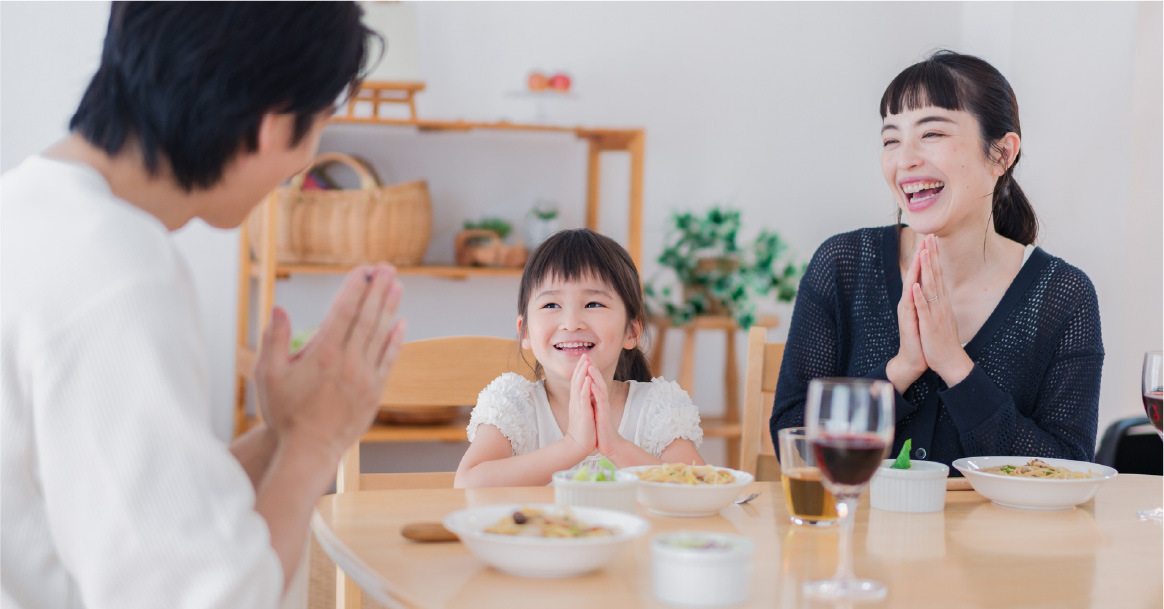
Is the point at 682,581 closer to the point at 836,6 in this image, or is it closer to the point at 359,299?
the point at 359,299

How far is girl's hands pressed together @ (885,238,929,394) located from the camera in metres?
1.50

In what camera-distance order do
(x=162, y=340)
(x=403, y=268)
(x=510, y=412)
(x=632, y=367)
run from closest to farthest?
(x=162, y=340) < (x=510, y=412) < (x=632, y=367) < (x=403, y=268)

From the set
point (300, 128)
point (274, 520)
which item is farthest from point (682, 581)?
point (300, 128)

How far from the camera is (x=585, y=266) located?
1749 mm

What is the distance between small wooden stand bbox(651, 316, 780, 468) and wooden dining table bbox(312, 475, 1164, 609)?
2.16 meters

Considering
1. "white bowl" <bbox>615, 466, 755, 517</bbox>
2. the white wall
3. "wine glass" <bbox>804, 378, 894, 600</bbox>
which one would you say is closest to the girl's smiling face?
"white bowl" <bbox>615, 466, 755, 517</bbox>

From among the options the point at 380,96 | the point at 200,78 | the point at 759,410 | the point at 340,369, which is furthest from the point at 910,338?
the point at 380,96

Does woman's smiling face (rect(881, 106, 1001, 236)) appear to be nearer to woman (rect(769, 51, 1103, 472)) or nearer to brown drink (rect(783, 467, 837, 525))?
woman (rect(769, 51, 1103, 472))

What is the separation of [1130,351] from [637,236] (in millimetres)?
1764

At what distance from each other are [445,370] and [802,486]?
75 centimetres

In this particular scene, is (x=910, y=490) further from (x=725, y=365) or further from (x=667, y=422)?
(x=725, y=365)

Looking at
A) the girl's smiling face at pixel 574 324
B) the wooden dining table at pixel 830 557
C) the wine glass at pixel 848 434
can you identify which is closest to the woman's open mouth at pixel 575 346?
the girl's smiling face at pixel 574 324

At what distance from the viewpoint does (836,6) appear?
3.84 metres

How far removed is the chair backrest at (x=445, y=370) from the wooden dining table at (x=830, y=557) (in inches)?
15.8
